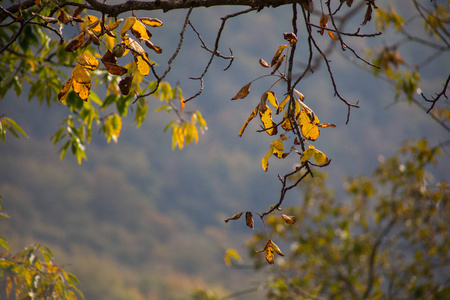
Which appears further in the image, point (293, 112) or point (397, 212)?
point (397, 212)

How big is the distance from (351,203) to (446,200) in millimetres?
1690

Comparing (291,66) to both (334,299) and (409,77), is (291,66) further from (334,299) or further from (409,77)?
(334,299)

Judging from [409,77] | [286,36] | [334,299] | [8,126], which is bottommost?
[286,36]

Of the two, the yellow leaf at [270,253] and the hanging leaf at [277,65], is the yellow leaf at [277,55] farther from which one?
the yellow leaf at [270,253]

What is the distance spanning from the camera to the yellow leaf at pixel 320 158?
31.8 inches

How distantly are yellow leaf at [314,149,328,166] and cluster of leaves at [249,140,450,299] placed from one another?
116 inches

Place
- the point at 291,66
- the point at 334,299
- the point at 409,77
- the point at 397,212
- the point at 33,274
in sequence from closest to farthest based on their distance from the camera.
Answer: the point at 291,66
the point at 33,274
the point at 409,77
the point at 397,212
the point at 334,299

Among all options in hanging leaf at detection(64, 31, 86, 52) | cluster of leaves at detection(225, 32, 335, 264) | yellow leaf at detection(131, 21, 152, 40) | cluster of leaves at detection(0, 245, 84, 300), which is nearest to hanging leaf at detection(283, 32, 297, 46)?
cluster of leaves at detection(225, 32, 335, 264)

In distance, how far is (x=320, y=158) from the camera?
2.67 feet

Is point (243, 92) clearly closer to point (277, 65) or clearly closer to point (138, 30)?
point (277, 65)

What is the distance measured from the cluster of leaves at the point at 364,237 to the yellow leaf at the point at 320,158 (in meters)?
2.96

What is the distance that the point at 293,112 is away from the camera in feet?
2.85

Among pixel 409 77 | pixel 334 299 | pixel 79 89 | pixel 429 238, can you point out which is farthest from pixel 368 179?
pixel 79 89

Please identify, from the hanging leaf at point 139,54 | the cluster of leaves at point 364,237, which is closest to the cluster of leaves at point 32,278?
the hanging leaf at point 139,54
